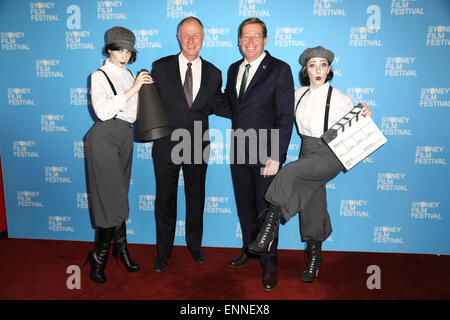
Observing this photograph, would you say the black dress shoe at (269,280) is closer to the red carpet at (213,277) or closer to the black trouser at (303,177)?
the red carpet at (213,277)

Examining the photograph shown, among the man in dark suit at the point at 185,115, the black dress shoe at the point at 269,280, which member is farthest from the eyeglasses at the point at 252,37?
the black dress shoe at the point at 269,280

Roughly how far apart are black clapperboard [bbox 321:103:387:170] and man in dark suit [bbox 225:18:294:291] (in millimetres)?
338

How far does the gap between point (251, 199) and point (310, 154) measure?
24.9 inches

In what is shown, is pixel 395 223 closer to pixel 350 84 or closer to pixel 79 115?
pixel 350 84

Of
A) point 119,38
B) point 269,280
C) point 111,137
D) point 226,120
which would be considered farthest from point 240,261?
point 119,38

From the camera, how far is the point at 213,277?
8.82 feet

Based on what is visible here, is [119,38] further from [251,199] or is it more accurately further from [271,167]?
[251,199]

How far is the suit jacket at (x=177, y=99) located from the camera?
8.40ft

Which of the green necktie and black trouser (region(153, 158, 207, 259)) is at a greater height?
the green necktie

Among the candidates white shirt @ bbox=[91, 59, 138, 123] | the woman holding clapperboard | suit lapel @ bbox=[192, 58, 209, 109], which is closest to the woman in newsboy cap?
white shirt @ bbox=[91, 59, 138, 123]

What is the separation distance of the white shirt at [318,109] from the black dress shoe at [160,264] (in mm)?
1697

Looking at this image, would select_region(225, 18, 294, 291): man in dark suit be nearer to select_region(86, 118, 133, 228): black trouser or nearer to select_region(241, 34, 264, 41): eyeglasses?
select_region(241, 34, 264, 41): eyeglasses

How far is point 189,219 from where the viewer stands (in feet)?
9.37

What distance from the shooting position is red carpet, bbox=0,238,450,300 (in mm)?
2445
